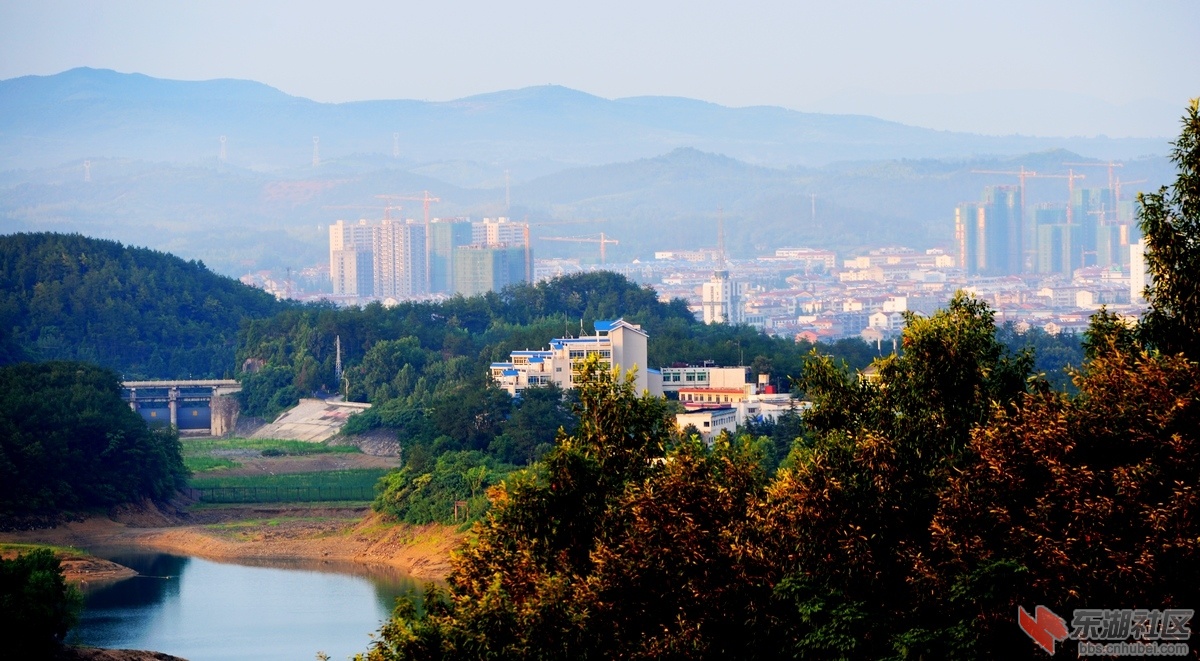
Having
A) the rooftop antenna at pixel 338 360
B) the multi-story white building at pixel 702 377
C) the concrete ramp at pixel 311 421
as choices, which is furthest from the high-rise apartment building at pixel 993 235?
the multi-story white building at pixel 702 377

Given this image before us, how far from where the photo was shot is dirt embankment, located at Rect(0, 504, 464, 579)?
102 ft

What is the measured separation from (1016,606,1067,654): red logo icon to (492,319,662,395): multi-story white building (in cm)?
2974

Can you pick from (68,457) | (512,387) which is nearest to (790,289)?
(512,387)

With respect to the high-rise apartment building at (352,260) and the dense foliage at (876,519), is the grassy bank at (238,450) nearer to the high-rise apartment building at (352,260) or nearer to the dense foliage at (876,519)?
the dense foliage at (876,519)

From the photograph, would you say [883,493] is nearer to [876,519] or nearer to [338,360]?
[876,519]

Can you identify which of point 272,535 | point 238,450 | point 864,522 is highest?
point 864,522

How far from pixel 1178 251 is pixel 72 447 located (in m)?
29.0

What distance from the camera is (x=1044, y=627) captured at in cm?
974

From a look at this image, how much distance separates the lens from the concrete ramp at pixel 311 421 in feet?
163

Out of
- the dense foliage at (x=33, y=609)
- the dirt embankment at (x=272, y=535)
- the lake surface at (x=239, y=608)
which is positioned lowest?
the lake surface at (x=239, y=608)

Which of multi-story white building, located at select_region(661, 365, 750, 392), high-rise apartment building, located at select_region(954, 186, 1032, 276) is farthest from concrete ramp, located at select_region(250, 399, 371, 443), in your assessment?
high-rise apartment building, located at select_region(954, 186, 1032, 276)

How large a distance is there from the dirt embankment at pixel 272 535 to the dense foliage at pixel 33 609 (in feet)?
30.6

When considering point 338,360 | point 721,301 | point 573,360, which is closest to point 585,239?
point 721,301

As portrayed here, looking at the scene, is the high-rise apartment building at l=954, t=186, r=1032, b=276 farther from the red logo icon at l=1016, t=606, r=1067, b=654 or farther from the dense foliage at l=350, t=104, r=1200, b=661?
the red logo icon at l=1016, t=606, r=1067, b=654
